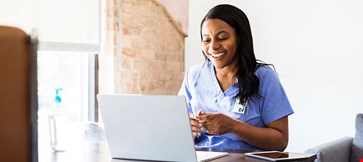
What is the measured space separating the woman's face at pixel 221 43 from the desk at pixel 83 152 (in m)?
0.43

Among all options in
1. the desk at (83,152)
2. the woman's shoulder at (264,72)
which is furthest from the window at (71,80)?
the woman's shoulder at (264,72)

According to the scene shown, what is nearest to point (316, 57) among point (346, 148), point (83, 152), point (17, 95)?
point (346, 148)

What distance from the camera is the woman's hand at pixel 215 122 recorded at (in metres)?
1.93

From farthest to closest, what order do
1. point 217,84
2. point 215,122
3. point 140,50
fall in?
point 140,50 < point 217,84 < point 215,122

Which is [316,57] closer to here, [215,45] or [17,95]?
[215,45]

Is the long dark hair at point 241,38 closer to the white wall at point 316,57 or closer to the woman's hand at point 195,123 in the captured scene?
the woman's hand at point 195,123

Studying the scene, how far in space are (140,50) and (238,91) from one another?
5.33 ft

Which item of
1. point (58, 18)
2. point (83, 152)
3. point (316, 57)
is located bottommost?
point (83, 152)

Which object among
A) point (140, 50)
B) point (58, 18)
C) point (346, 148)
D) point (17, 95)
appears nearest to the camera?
point (17, 95)

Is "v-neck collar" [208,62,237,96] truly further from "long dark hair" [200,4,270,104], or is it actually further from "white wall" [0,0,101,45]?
"white wall" [0,0,101,45]

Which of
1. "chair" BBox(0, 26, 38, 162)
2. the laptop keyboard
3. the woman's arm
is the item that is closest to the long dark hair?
the woman's arm

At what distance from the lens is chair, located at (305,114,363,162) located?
312 centimetres

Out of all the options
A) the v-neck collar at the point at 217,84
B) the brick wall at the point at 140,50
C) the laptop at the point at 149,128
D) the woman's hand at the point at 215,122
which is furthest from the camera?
the brick wall at the point at 140,50

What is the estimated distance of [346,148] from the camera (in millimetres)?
3375
